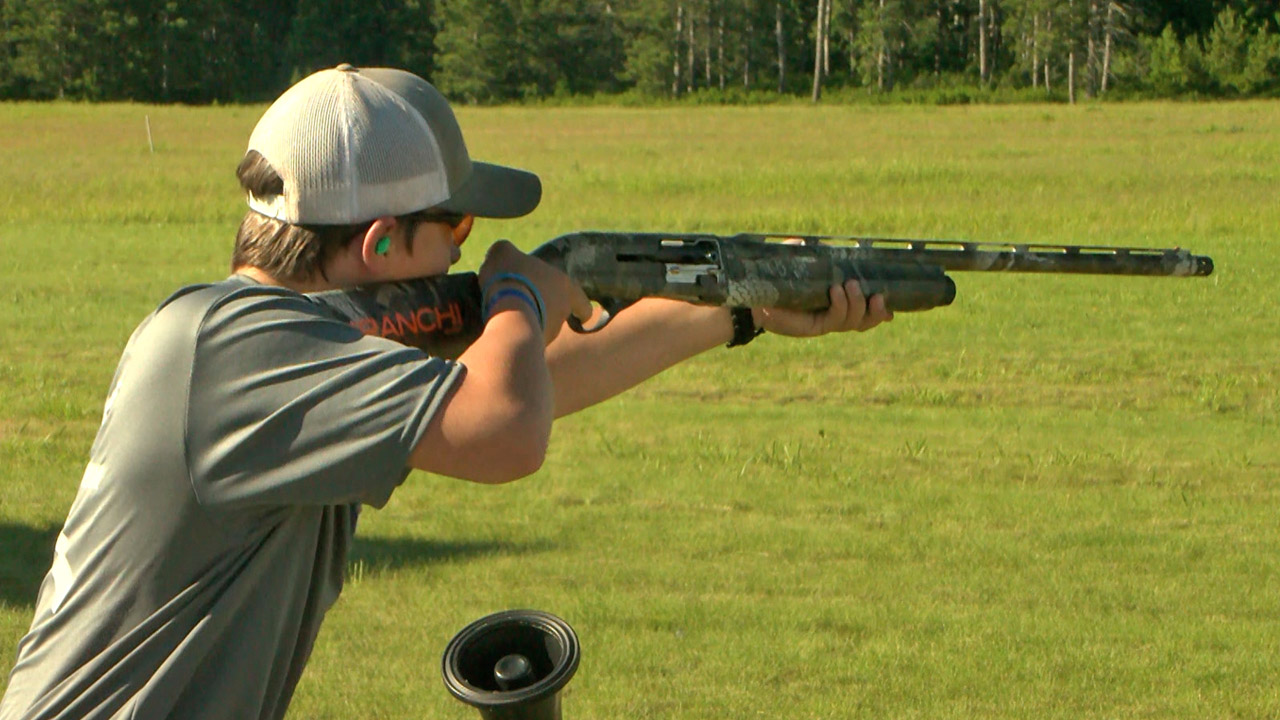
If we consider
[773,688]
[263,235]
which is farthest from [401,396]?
[773,688]

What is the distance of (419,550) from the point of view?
7.12 m

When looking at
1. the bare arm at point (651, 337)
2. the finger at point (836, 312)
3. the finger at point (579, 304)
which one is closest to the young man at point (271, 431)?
the finger at point (579, 304)

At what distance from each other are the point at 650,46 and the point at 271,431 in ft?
304

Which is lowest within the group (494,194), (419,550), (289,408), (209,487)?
(419,550)

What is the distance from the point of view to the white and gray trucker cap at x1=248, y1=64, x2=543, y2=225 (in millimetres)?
2334

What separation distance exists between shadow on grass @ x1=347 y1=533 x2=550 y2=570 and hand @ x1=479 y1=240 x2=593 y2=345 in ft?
13.6

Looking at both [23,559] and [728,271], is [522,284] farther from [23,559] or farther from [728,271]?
[23,559]

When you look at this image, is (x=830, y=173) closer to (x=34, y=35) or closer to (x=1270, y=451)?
(x=1270, y=451)

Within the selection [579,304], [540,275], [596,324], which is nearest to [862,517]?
[596,324]

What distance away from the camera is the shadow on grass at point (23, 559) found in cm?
646

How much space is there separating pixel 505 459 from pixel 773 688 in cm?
346

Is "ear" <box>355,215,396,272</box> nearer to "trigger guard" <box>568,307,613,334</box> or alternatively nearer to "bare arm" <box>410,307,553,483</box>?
"bare arm" <box>410,307,553,483</box>

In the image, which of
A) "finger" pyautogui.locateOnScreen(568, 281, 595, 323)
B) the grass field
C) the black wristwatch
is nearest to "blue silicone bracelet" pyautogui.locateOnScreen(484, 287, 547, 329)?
"finger" pyautogui.locateOnScreen(568, 281, 595, 323)

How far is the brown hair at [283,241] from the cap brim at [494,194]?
0.57 feet
